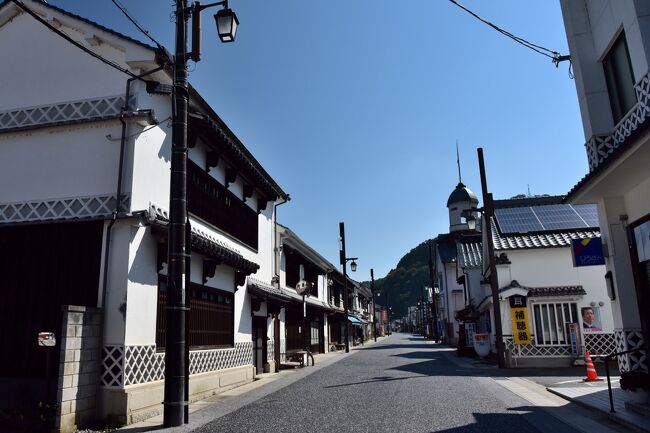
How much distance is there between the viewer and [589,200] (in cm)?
998

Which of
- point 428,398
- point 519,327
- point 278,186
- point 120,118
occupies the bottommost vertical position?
point 428,398

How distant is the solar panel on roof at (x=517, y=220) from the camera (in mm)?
22109

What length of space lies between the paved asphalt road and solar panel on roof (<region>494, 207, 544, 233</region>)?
9.37 metres

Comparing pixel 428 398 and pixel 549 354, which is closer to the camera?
pixel 428 398

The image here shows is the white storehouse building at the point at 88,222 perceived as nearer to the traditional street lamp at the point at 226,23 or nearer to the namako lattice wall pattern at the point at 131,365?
the namako lattice wall pattern at the point at 131,365

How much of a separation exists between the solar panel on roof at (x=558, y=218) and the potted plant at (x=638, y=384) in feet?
45.8

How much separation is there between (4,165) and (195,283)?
5.12 metres

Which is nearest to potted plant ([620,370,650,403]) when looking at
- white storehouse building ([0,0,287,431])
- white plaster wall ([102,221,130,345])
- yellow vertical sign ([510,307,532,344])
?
white storehouse building ([0,0,287,431])

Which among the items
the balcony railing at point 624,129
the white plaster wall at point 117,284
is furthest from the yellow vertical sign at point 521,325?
the white plaster wall at point 117,284

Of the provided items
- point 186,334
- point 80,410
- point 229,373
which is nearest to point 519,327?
point 229,373

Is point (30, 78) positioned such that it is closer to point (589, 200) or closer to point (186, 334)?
point (186, 334)

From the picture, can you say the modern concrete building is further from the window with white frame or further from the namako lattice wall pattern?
the window with white frame

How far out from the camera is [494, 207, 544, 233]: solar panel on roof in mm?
22109

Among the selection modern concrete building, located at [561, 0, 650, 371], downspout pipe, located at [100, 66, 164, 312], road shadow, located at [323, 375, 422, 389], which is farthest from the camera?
road shadow, located at [323, 375, 422, 389]
